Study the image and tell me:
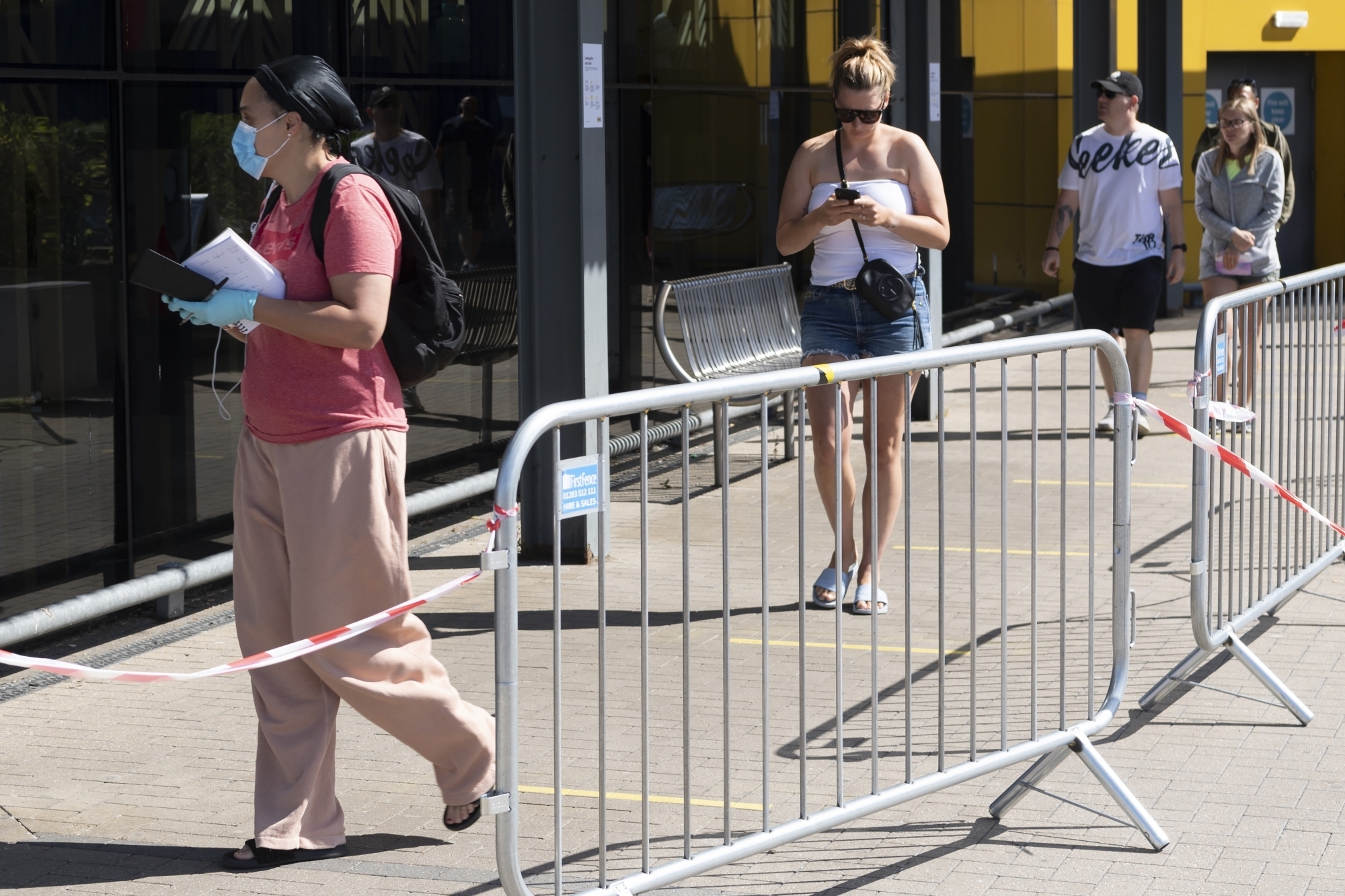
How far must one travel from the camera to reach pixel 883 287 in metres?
6.58

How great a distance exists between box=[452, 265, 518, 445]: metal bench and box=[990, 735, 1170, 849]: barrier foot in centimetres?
465

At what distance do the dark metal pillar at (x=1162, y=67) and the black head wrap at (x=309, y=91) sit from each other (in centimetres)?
1424

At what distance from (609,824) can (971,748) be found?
0.94 meters

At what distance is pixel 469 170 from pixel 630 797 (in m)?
4.68

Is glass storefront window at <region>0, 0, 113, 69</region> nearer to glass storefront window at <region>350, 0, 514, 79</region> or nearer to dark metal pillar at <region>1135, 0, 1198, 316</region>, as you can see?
glass storefront window at <region>350, 0, 514, 79</region>

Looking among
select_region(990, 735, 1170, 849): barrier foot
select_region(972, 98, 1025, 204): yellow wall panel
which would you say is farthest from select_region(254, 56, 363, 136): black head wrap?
select_region(972, 98, 1025, 204): yellow wall panel

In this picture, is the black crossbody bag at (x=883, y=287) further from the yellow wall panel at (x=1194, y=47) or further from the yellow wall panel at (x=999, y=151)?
the yellow wall panel at (x=1194, y=47)

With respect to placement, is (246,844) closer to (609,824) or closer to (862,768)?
(609,824)

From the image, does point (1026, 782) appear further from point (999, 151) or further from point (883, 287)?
point (999, 151)

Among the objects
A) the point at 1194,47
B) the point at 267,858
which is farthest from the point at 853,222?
the point at 1194,47

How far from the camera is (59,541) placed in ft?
21.8

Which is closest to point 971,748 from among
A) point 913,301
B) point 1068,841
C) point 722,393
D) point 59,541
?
point 1068,841

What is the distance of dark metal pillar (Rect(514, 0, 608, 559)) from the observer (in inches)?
295

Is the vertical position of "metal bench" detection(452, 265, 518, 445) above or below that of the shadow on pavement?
above
